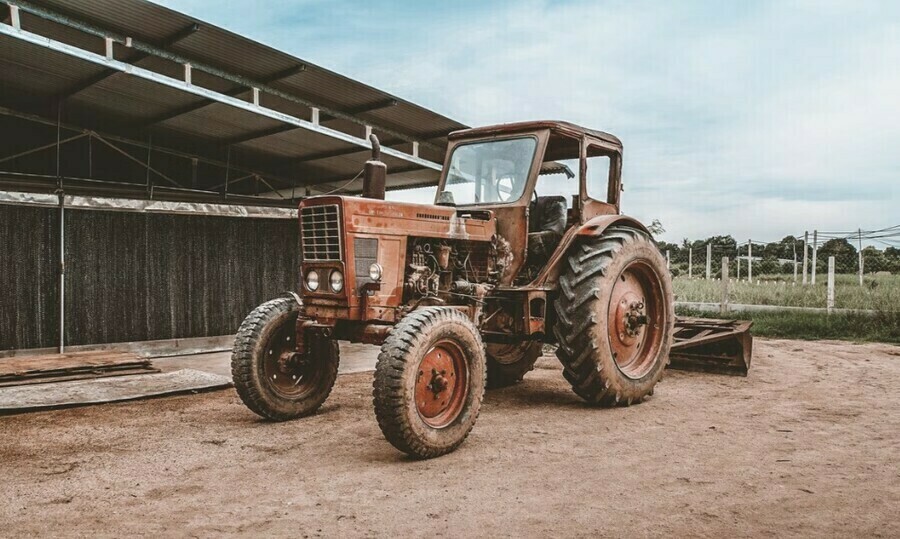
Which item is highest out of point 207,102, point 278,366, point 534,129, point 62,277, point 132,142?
point 207,102

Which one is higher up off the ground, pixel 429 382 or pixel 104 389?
pixel 429 382

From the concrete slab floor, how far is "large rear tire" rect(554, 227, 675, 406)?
3072 millimetres

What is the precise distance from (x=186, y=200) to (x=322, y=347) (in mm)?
4801

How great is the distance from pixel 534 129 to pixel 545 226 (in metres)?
0.90

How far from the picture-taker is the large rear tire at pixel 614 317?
225 inches

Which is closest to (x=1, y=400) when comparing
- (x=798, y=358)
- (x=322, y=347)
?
(x=322, y=347)

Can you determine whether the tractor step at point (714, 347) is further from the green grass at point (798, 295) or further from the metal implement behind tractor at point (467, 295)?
the green grass at point (798, 295)

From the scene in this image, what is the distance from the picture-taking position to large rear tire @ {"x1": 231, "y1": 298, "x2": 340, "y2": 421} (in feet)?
17.1

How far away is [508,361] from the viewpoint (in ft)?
23.2

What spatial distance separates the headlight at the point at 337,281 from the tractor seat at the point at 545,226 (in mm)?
1980

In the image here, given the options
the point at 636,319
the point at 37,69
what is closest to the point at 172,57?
the point at 37,69

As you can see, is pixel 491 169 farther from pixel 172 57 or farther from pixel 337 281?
pixel 172 57

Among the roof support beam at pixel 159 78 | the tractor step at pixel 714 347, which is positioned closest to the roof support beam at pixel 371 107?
the roof support beam at pixel 159 78

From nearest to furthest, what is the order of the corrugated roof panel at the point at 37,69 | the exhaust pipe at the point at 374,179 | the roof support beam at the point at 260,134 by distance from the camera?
1. the exhaust pipe at the point at 374,179
2. the corrugated roof panel at the point at 37,69
3. the roof support beam at the point at 260,134
